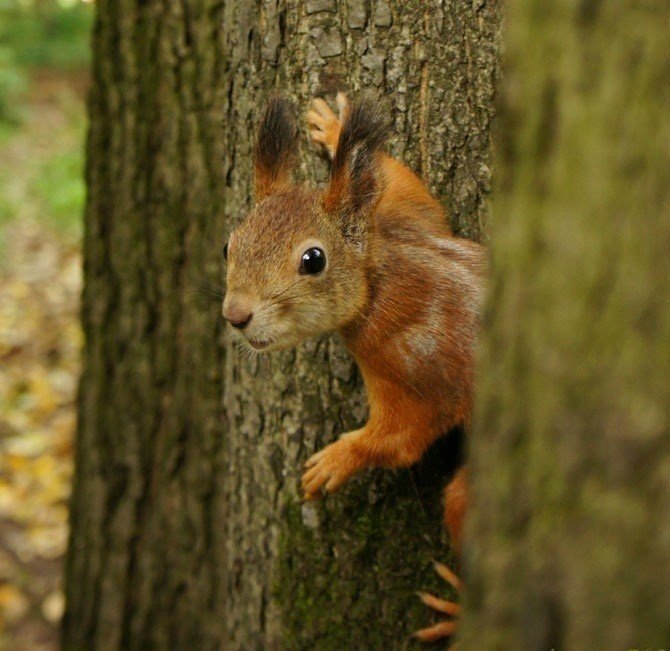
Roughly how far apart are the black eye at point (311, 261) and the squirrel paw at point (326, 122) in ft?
1.03

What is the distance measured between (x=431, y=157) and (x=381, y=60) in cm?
25

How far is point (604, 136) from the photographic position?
33.5 inches

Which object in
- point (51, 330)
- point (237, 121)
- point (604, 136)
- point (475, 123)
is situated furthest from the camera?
point (51, 330)

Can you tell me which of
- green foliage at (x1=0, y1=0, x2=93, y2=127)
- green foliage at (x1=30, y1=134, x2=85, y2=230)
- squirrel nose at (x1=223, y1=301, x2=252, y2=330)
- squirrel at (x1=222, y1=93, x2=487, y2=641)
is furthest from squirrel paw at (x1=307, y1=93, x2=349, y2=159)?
green foliage at (x1=0, y1=0, x2=93, y2=127)

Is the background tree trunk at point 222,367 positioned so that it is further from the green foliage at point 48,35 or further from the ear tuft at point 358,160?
the green foliage at point 48,35

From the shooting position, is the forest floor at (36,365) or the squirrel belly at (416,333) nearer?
the squirrel belly at (416,333)

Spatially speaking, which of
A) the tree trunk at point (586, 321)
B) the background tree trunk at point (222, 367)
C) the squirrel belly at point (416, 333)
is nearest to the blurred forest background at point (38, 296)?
the background tree trunk at point (222, 367)

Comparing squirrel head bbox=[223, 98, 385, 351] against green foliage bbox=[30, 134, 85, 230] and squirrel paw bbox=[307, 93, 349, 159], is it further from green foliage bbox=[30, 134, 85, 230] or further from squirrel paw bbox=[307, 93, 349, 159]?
green foliage bbox=[30, 134, 85, 230]

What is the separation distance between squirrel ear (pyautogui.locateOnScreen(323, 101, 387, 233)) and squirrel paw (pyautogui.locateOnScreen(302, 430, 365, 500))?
1.69 feet

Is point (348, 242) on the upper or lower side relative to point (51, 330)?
upper

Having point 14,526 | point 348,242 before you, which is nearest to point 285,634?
point 348,242

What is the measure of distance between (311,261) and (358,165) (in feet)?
0.72

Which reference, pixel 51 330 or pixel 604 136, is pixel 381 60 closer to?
pixel 604 136

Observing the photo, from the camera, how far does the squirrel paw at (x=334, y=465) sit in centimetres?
185
